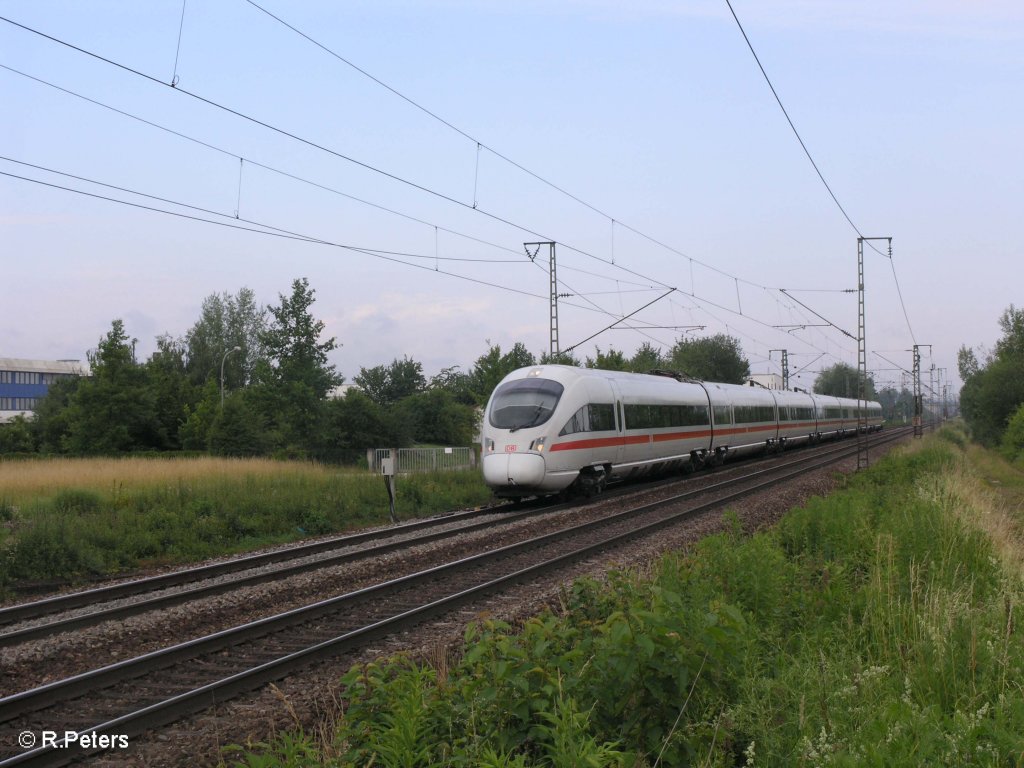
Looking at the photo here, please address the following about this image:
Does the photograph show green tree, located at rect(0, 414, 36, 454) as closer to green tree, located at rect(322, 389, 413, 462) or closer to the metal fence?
green tree, located at rect(322, 389, 413, 462)

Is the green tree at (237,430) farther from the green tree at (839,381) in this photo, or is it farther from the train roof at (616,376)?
the green tree at (839,381)

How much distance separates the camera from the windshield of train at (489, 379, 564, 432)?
2002 centimetres

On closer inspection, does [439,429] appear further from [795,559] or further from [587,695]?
[587,695]

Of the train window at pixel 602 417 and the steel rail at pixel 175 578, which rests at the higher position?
the train window at pixel 602 417

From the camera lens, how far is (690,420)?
95.3ft

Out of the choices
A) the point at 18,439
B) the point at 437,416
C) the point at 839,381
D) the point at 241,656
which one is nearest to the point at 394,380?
the point at 437,416

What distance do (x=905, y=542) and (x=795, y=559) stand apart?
1294 millimetres

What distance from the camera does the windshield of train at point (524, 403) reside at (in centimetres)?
2002

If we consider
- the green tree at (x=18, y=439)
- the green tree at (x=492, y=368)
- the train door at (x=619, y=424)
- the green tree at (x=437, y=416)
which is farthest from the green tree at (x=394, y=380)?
the train door at (x=619, y=424)

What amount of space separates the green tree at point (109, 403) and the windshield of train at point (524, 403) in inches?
1111

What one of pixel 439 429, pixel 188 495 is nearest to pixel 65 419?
pixel 439 429

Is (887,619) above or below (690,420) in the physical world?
below

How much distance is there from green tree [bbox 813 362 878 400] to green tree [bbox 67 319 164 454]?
8438 cm

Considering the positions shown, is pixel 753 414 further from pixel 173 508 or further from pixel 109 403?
pixel 109 403
